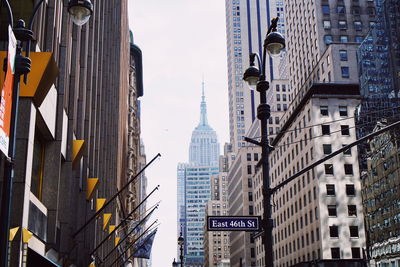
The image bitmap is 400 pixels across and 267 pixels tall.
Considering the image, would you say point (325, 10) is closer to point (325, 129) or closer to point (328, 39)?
point (328, 39)

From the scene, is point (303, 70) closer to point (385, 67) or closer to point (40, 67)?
point (385, 67)

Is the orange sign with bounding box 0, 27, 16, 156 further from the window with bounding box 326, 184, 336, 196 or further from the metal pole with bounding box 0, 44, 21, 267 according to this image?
the window with bounding box 326, 184, 336, 196

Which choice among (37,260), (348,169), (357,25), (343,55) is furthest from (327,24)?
(37,260)

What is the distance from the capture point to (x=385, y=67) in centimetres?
8069

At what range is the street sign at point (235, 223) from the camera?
15.2 meters

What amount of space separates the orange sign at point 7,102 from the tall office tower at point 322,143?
5934 cm

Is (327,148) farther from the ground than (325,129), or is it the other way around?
(325,129)

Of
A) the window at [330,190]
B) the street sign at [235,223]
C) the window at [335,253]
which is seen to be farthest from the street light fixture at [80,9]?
the window at [330,190]

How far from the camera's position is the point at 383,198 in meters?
70.3

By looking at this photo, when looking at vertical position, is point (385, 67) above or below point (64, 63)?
above

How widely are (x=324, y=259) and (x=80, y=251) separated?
51663 millimetres

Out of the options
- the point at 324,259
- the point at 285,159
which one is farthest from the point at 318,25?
the point at 324,259

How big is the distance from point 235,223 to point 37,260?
7645 mm

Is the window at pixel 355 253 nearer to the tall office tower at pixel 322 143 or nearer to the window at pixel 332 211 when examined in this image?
the tall office tower at pixel 322 143
